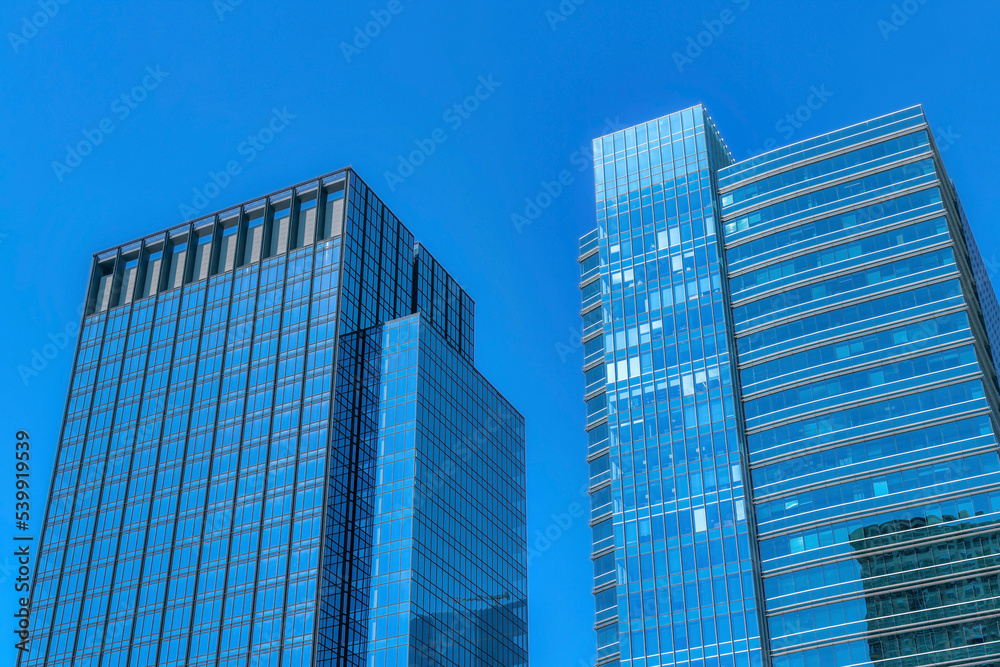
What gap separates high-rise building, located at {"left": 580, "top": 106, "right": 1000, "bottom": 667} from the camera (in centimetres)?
10325

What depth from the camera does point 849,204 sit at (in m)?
122

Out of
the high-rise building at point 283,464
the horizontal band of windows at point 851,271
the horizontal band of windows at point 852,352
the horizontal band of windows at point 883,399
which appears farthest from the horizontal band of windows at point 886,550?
the high-rise building at point 283,464

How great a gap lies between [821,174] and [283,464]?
65210 mm

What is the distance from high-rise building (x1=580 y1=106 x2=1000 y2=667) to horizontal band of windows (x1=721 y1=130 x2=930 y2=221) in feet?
0.74

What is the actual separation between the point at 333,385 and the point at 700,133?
4921cm

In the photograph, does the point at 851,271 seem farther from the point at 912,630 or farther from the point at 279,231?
the point at 279,231

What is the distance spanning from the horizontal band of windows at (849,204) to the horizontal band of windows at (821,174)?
2453 mm

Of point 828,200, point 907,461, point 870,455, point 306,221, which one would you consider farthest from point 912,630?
point 306,221

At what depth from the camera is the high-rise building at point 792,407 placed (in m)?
103

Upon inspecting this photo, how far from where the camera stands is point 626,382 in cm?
12169

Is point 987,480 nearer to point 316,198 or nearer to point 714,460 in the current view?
point 714,460

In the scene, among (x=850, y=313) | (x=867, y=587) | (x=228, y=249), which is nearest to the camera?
(x=867, y=587)

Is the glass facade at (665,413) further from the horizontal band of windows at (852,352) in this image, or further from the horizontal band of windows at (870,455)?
the horizontal band of windows at (870,455)

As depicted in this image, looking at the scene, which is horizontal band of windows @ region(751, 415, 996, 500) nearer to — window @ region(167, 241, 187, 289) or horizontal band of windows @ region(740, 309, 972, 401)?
horizontal band of windows @ region(740, 309, 972, 401)
